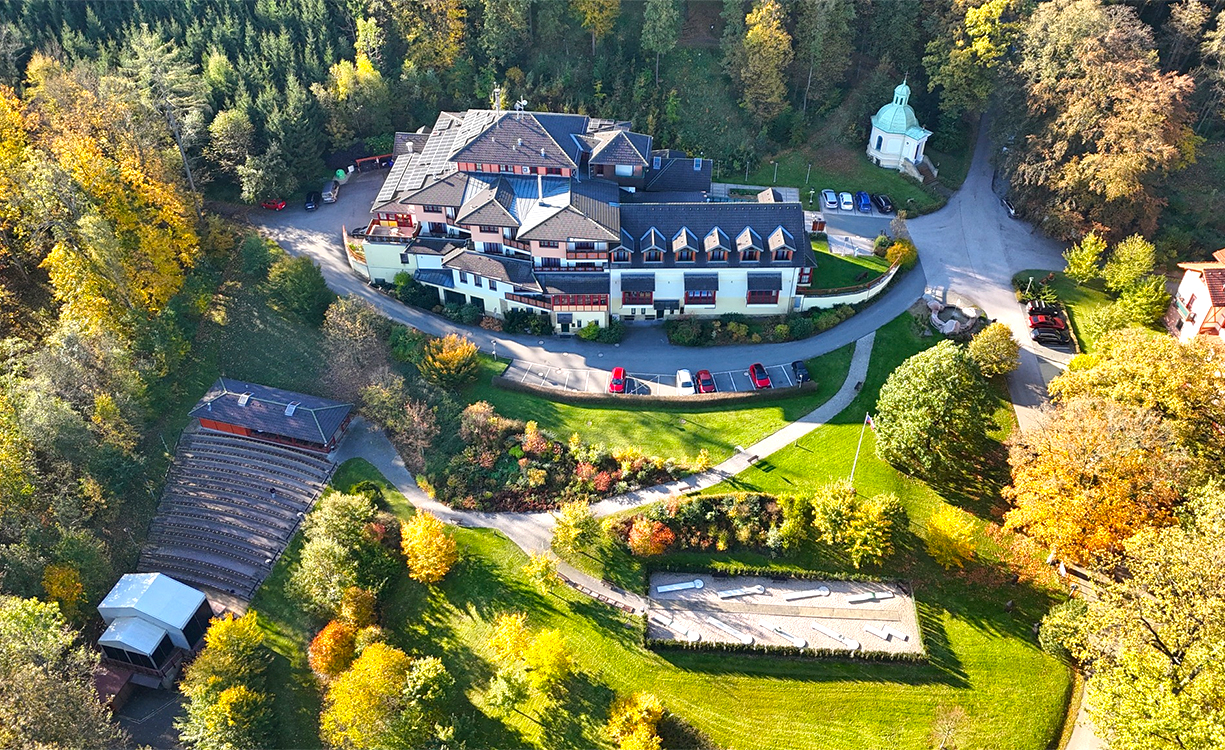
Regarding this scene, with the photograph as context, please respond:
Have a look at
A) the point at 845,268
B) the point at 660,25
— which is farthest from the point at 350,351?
the point at 660,25

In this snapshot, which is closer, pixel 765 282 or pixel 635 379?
pixel 635 379

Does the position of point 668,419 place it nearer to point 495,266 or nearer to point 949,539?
point 495,266

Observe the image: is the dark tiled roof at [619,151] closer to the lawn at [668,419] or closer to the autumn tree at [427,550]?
the lawn at [668,419]

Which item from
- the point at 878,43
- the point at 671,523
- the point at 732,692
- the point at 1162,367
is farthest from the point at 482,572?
the point at 878,43

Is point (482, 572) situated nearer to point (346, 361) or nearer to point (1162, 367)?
point (346, 361)

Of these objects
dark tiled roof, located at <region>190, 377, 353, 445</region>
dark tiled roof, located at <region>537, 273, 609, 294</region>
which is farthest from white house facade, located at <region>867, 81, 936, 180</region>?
dark tiled roof, located at <region>190, 377, 353, 445</region>

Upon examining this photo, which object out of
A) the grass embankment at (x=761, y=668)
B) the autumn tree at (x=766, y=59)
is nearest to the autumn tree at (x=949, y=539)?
the grass embankment at (x=761, y=668)
